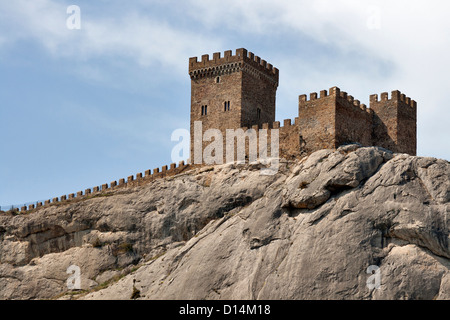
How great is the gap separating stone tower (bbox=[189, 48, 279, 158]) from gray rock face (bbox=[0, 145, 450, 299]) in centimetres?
515

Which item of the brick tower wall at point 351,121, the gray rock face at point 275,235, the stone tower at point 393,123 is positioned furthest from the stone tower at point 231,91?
the stone tower at point 393,123

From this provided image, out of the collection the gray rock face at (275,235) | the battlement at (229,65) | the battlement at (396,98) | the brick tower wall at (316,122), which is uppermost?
the battlement at (229,65)

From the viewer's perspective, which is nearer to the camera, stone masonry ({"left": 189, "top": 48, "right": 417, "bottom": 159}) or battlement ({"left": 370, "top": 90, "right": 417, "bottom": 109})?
stone masonry ({"left": 189, "top": 48, "right": 417, "bottom": 159})

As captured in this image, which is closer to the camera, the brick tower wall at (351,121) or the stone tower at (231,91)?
the brick tower wall at (351,121)

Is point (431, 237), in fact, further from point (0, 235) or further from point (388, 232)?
point (0, 235)

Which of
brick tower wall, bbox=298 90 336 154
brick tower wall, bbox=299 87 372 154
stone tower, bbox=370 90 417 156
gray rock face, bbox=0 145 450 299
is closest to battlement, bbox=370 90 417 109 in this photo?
stone tower, bbox=370 90 417 156

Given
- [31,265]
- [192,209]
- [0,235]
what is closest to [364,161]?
[192,209]

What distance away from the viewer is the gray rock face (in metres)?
50.6

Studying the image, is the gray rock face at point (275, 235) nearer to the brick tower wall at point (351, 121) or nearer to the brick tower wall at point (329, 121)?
the brick tower wall at point (329, 121)

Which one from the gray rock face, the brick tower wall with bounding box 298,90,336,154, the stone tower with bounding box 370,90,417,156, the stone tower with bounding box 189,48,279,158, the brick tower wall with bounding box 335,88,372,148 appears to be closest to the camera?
the gray rock face

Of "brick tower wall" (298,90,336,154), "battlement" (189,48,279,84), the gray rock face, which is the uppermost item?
"battlement" (189,48,279,84)

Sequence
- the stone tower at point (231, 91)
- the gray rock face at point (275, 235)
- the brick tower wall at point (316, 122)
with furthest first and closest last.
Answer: the stone tower at point (231, 91), the brick tower wall at point (316, 122), the gray rock face at point (275, 235)

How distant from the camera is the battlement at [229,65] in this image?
65.4 metres

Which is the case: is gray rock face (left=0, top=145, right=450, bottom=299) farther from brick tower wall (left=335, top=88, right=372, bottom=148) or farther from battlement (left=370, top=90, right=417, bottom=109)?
battlement (left=370, top=90, right=417, bottom=109)
